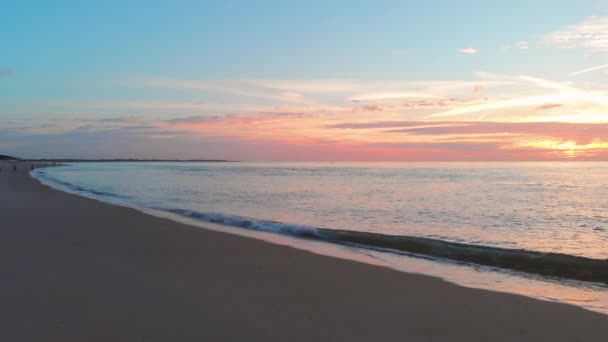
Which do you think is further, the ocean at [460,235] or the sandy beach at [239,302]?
the ocean at [460,235]

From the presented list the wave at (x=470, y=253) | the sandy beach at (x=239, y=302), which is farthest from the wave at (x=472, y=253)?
the sandy beach at (x=239, y=302)

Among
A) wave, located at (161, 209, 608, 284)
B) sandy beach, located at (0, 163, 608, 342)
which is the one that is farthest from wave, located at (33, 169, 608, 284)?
sandy beach, located at (0, 163, 608, 342)

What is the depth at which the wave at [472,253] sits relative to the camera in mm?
9774

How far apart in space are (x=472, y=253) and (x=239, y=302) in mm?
7301

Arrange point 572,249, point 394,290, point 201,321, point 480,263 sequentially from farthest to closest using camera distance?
point 572,249 < point 480,263 < point 394,290 < point 201,321

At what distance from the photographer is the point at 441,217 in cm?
1894

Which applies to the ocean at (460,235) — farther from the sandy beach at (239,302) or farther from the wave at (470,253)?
the sandy beach at (239,302)

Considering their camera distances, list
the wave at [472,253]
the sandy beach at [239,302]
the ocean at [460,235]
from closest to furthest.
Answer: the sandy beach at [239,302], the ocean at [460,235], the wave at [472,253]

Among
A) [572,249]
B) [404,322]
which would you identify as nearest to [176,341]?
[404,322]

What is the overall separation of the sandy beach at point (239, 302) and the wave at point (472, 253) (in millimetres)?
2973

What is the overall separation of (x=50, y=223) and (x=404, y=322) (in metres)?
12.7

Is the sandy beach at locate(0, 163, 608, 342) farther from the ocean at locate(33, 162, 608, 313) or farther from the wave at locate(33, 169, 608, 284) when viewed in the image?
the wave at locate(33, 169, 608, 284)

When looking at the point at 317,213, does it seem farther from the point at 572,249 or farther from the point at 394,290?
the point at 394,290

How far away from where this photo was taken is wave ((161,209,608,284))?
9.77m
